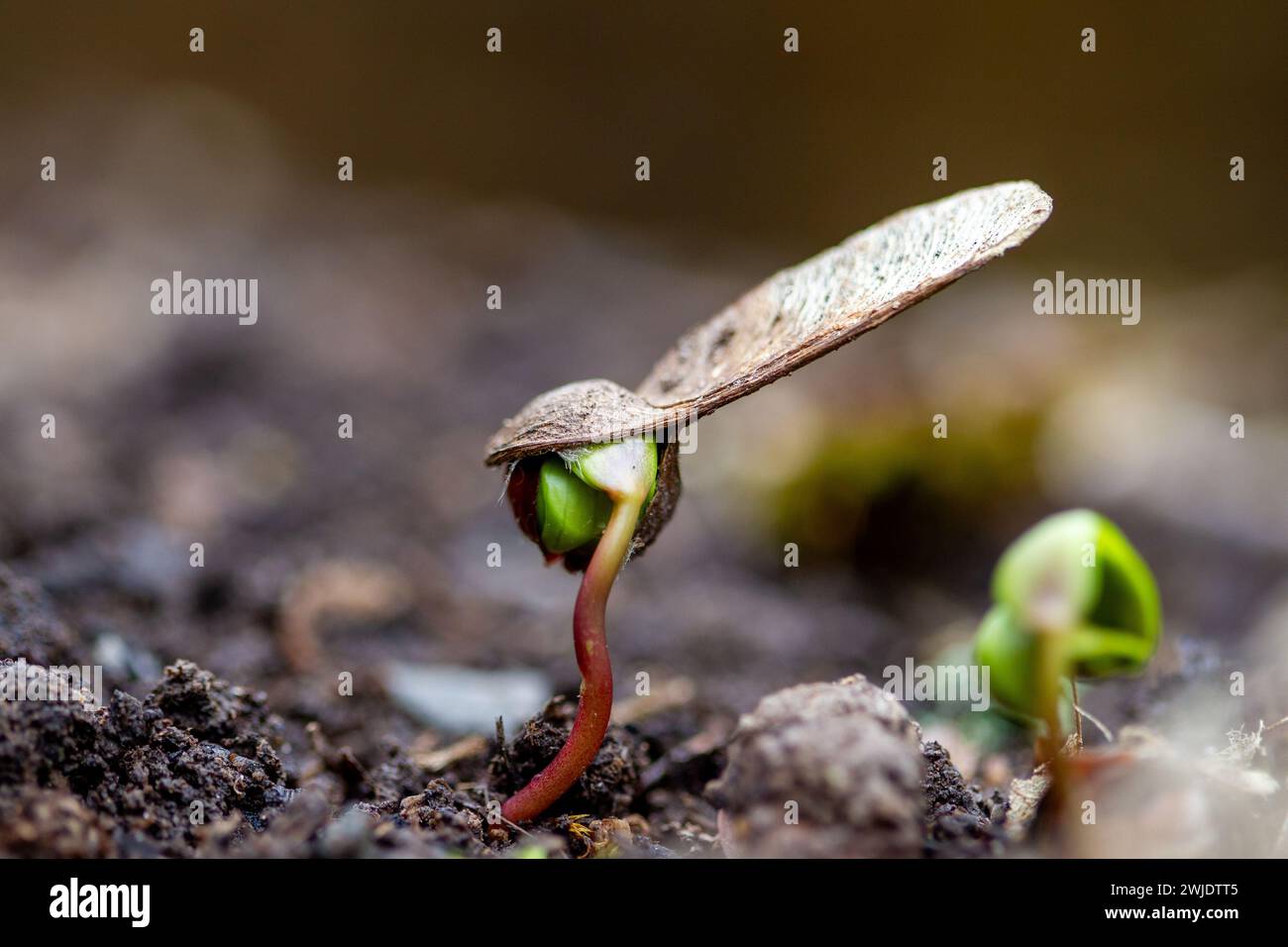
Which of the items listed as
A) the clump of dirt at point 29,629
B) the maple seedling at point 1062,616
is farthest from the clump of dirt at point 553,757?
the clump of dirt at point 29,629

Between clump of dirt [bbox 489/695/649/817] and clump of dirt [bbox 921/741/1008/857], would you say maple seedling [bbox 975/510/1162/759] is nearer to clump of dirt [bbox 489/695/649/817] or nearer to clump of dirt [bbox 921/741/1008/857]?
clump of dirt [bbox 921/741/1008/857]

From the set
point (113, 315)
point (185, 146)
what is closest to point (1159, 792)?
point (113, 315)

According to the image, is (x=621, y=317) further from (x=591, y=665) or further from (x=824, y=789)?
(x=824, y=789)

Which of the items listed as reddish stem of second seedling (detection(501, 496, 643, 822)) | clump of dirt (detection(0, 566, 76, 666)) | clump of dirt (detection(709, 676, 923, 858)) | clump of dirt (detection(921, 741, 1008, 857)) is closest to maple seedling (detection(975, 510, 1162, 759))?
clump of dirt (detection(921, 741, 1008, 857))

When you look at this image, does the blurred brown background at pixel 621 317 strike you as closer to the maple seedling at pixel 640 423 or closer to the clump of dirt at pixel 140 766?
the clump of dirt at pixel 140 766

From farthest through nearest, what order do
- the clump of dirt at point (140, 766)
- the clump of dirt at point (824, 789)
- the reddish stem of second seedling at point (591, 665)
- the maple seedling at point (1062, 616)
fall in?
1. the maple seedling at point (1062, 616)
2. the reddish stem of second seedling at point (591, 665)
3. the clump of dirt at point (140, 766)
4. the clump of dirt at point (824, 789)
